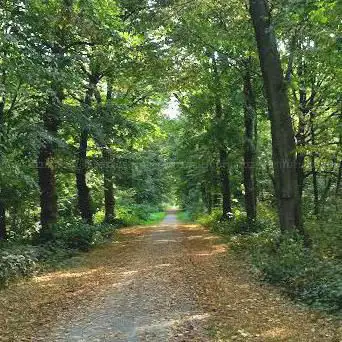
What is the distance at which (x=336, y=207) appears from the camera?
637 inches

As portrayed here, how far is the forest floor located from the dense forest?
0.70 metres

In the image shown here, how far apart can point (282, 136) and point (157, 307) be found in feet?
18.5

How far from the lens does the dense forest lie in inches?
420

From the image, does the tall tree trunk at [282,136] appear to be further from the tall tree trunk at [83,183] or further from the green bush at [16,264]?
the tall tree trunk at [83,183]

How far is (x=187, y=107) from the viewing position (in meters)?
26.7

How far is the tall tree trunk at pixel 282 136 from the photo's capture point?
11.7 m

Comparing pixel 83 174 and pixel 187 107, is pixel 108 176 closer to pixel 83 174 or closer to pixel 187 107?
pixel 83 174

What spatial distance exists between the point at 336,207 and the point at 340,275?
824 centimetres

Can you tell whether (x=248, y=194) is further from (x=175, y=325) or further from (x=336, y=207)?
(x=175, y=325)

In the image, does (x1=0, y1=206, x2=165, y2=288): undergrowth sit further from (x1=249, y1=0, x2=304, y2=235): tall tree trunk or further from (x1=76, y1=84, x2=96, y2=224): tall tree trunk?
(x1=249, y1=0, x2=304, y2=235): tall tree trunk

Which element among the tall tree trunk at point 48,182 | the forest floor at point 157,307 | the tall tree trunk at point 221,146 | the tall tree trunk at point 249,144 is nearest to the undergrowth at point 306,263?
the forest floor at point 157,307

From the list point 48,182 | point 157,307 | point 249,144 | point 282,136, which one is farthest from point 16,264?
point 249,144

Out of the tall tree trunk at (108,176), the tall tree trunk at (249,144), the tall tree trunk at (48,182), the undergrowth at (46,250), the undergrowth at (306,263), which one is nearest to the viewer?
the undergrowth at (306,263)

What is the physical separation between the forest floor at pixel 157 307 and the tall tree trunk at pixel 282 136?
1.81 m
